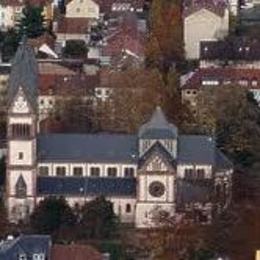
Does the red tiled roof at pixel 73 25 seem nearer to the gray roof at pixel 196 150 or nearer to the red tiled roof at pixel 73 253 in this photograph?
the gray roof at pixel 196 150

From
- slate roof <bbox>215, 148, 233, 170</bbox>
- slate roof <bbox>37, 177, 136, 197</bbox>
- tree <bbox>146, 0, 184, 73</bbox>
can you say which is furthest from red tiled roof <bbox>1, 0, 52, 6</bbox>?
slate roof <bbox>37, 177, 136, 197</bbox>

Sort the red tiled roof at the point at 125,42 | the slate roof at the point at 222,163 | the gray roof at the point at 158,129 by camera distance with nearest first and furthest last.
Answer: the gray roof at the point at 158,129 < the slate roof at the point at 222,163 < the red tiled roof at the point at 125,42

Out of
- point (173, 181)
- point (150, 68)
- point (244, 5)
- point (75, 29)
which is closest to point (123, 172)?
point (173, 181)

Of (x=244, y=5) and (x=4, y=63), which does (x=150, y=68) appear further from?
(x=244, y=5)

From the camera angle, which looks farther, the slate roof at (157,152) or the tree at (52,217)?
the slate roof at (157,152)

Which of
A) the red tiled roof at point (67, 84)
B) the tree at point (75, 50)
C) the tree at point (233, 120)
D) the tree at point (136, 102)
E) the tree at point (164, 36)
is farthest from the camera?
the tree at point (75, 50)

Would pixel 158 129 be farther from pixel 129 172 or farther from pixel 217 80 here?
pixel 217 80

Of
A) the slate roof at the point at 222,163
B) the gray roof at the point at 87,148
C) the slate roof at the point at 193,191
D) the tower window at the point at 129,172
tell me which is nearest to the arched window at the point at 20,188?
the gray roof at the point at 87,148

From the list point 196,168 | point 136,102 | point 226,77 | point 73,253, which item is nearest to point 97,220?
point 196,168
